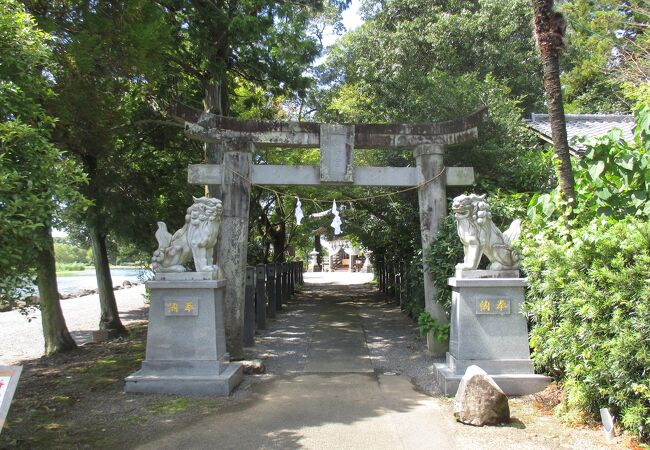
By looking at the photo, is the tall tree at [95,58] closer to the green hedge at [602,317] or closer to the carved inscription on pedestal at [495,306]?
the carved inscription on pedestal at [495,306]

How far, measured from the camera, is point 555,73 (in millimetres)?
6297

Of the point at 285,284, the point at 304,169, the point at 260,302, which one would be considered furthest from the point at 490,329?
the point at 285,284

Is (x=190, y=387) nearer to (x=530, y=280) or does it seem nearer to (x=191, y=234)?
(x=191, y=234)

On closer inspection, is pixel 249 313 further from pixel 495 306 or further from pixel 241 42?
pixel 241 42

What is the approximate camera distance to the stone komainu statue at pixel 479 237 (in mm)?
6320

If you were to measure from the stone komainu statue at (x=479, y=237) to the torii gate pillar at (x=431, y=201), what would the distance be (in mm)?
1864

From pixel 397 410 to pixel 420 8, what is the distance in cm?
1564

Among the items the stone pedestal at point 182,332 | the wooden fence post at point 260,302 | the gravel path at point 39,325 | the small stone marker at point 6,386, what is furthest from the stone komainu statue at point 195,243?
the wooden fence post at point 260,302

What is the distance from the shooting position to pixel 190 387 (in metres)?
6.19

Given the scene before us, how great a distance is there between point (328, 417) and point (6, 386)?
312cm

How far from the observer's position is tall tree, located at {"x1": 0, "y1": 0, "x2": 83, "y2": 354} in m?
3.94

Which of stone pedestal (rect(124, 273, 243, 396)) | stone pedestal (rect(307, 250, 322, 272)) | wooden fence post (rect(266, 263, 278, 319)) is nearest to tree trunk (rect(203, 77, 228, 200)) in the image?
stone pedestal (rect(124, 273, 243, 396))

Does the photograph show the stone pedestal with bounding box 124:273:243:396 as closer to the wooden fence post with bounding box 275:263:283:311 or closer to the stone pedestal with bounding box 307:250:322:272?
the wooden fence post with bounding box 275:263:283:311

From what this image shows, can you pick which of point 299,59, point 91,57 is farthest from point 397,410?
point 299,59
